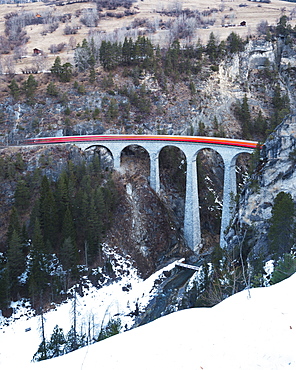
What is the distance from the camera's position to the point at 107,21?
122 m

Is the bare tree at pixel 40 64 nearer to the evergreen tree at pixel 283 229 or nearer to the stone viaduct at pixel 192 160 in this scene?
the stone viaduct at pixel 192 160

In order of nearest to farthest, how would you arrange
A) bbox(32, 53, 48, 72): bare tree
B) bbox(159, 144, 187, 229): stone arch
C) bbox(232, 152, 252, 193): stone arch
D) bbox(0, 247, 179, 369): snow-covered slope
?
bbox(0, 247, 179, 369): snow-covered slope → bbox(159, 144, 187, 229): stone arch → bbox(232, 152, 252, 193): stone arch → bbox(32, 53, 48, 72): bare tree

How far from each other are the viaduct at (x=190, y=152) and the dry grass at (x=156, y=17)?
4000cm

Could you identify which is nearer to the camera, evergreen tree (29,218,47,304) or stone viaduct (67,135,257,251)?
evergreen tree (29,218,47,304)

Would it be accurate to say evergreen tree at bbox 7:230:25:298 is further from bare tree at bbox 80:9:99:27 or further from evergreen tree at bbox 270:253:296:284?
bare tree at bbox 80:9:99:27

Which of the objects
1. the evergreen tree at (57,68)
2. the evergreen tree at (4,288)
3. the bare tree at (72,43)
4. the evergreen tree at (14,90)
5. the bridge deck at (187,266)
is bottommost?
the bridge deck at (187,266)

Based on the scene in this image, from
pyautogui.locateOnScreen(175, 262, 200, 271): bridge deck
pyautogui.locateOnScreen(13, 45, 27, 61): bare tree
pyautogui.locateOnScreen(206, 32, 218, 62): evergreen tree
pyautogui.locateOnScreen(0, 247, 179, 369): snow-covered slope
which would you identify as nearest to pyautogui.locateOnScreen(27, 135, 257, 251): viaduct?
pyautogui.locateOnScreen(175, 262, 200, 271): bridge deck

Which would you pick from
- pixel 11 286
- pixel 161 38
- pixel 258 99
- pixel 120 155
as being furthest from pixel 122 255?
pixel 161 38

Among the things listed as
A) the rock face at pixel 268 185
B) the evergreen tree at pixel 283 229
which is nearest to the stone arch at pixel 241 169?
the rock face at pixel 268 185

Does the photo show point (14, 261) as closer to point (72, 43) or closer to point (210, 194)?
point (210, 194)

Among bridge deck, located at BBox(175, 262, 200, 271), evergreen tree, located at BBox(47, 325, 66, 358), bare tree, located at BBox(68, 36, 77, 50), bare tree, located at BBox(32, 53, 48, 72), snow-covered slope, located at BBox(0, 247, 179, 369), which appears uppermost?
bare tree, located at BBox(68, 36, 77, 50)

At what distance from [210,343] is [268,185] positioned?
23741 mm

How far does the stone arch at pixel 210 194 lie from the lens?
166 feet

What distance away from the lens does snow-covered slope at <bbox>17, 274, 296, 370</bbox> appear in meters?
8.71
